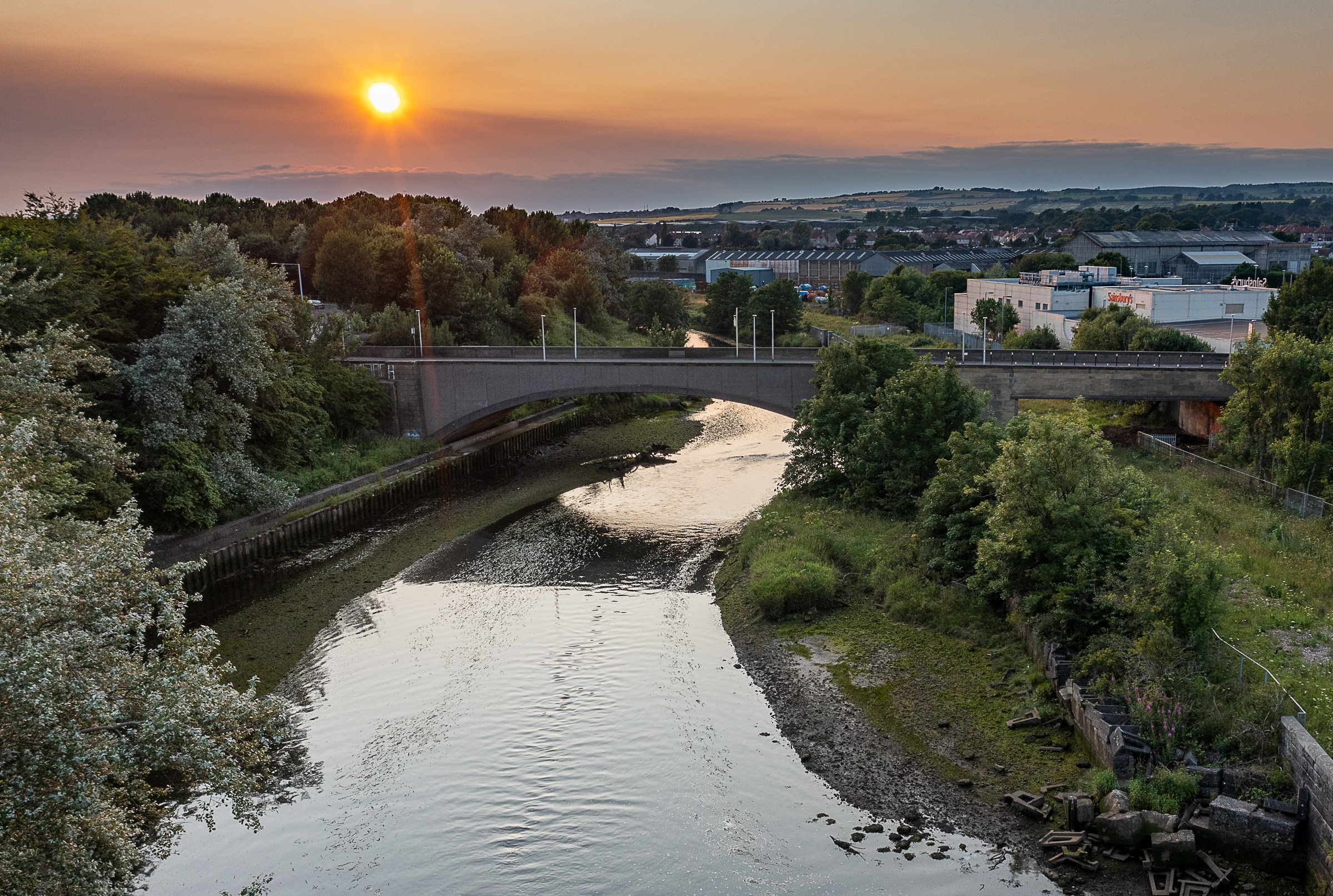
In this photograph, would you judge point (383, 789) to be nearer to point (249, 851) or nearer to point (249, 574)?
point (249, 851)

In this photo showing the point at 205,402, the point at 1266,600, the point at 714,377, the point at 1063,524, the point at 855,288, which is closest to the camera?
the point at 1063,524

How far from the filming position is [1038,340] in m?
80.9

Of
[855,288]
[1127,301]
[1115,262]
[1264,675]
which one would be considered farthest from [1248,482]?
[1115,262]

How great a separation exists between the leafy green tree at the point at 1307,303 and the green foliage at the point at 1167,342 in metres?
4.47

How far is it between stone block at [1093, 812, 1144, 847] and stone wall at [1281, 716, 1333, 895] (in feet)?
9.48

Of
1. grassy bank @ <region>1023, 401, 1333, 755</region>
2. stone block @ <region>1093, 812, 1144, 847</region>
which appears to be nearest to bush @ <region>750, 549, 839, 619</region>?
grassy bank @ <region>1023, 401, 1333, 755</region>

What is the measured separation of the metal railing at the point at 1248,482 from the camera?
35.2m

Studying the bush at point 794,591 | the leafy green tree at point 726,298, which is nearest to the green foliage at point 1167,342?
the bush at point 794,591

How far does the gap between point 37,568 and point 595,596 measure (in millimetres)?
22848

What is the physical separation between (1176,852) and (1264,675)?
231 inches

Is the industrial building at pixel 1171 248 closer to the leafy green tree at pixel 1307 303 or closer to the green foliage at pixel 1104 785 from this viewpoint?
the leafy green tree at pixel 1307 303

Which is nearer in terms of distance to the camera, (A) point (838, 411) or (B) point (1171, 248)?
(A) point (838, 411)

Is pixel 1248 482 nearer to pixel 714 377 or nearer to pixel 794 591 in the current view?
pixel 794 591

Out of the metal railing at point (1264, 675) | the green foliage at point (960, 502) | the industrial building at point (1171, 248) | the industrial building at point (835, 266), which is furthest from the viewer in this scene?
the industrial building at point (835, 266)
